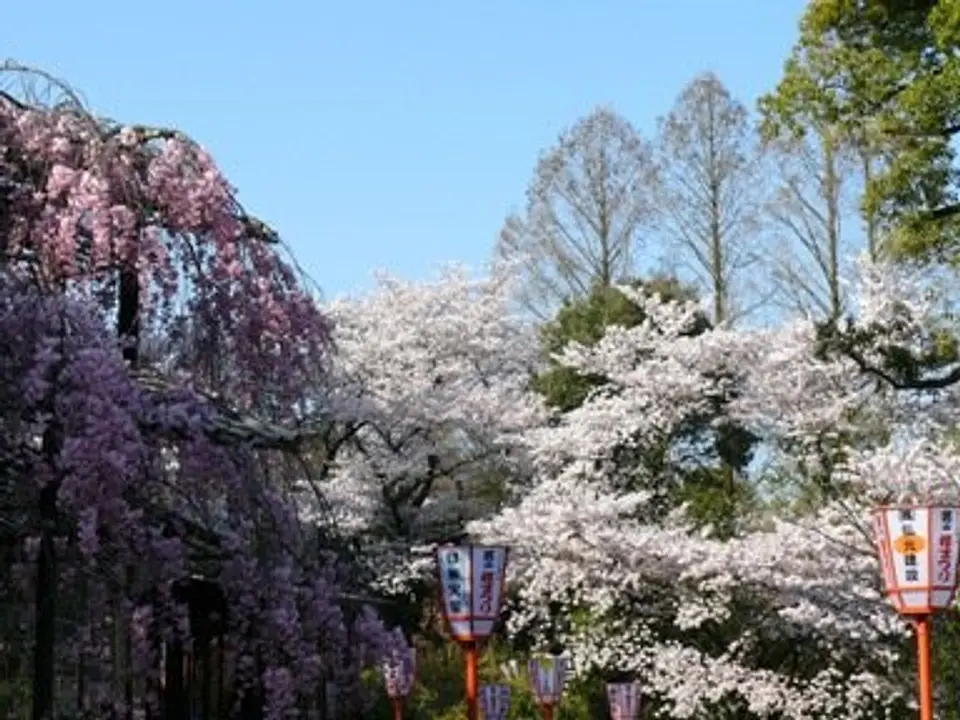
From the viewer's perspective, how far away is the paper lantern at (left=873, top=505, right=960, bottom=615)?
6672 millimetres

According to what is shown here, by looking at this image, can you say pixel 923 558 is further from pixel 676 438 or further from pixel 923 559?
pixel 676 438

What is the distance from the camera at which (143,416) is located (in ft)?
20.8

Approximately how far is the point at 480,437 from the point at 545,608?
7.29 ft

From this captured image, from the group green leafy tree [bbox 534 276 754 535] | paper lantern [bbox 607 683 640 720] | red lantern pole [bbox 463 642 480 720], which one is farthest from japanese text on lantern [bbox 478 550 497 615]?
green leafy tree [bbox 534 276 754 535]

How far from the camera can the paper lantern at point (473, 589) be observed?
25.2 ft

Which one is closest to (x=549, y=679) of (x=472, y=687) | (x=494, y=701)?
(x=494, y=701)

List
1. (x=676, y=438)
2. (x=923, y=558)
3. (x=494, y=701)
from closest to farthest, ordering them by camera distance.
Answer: (x=923, y=558) < (x=494, y=701) < (x=676, y=438)

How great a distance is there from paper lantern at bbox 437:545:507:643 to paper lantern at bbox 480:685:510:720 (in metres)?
5.17

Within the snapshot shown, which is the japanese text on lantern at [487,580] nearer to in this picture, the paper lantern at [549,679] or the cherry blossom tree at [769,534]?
the paper lantern at [549,679]

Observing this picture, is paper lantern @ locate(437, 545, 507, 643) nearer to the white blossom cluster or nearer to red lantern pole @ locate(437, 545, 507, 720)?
red lantern pole @ locate(437, 545, 507, 720)

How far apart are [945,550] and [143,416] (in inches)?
128

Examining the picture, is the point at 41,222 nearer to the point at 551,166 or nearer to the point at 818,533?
the point at 818,533

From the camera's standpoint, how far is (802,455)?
14.9m

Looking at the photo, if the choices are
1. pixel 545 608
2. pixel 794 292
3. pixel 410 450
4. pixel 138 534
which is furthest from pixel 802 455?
pixel 138 534
